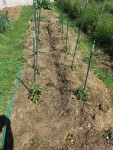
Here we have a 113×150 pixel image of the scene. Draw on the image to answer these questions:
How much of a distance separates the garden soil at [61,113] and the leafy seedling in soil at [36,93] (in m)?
0.10

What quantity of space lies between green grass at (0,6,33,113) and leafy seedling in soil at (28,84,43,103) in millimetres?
630

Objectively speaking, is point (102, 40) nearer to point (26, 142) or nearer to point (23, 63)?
point (23, 63)

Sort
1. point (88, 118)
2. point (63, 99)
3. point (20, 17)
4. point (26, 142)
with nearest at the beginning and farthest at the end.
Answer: point (26, 142) < point (88, 118) < point (63, 99) < point (20, 17)

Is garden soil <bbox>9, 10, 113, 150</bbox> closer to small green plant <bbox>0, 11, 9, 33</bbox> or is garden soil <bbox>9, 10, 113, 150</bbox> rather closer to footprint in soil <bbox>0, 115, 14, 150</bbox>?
footprint in soil <bbox>0, 115, 14, 150</bbox>

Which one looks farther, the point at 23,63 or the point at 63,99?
the point at 23,63

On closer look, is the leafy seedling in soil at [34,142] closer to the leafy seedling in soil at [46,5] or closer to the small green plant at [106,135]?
the small green plant at [106,135]

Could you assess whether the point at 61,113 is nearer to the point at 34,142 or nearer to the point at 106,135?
the point at 34,142

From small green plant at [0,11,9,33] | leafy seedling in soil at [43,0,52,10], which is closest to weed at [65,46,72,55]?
small green plant at [0,11,9,33]

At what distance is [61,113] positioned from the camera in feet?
20.9

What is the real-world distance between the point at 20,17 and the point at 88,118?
26.2ft

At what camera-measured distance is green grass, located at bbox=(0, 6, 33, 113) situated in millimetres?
7241

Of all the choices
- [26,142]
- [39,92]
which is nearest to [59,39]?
[39,92]

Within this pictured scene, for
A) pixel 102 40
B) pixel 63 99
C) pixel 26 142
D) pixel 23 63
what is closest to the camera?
pixel 26 142

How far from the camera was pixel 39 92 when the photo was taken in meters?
6.92
